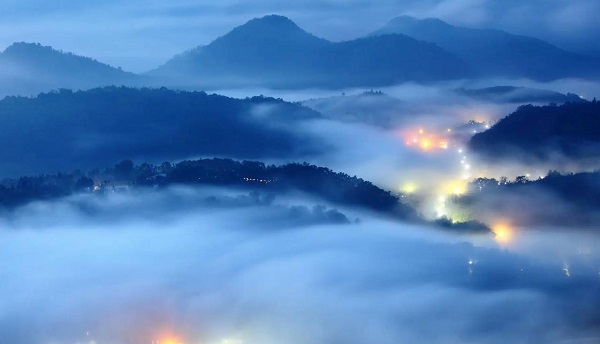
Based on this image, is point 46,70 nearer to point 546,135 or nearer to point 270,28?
point 546,135

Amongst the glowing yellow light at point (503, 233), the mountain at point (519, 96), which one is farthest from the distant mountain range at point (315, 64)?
the glowing yellow light at point (503, 233)

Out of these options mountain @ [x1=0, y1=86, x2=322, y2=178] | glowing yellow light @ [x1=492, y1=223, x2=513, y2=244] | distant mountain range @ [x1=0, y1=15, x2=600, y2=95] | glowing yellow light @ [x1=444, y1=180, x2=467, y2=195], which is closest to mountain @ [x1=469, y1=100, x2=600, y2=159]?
glowing yellow light @ [x1=444, y1=180, x2=467, y2=195]

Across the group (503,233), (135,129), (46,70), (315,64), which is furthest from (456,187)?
(315,64)

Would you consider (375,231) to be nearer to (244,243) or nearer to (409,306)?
(244,243)

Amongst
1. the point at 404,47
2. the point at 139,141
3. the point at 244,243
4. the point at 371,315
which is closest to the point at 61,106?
the point at 139,141

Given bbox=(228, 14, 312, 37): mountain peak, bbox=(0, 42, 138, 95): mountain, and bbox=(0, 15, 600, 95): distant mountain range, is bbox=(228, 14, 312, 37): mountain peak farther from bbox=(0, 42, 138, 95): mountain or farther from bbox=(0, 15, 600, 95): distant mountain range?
bbox=(0, 42, 138, 95): mountain

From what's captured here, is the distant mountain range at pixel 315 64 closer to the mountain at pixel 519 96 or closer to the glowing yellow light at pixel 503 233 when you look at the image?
the mountain at pixel 519 96
